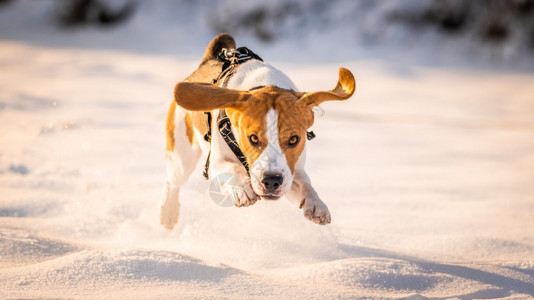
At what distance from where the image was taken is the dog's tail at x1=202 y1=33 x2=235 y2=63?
3660 mm

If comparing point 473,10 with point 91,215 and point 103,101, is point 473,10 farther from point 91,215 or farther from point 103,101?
point 91,215

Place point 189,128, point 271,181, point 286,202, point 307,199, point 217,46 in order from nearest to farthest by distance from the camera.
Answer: point 271,181
point 307,199
point 189,128
point 217,46
point 286,202

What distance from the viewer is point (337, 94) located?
2.69 metres

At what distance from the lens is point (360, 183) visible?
5145 millimetres

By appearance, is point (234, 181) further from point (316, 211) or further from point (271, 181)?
point (316, 211)

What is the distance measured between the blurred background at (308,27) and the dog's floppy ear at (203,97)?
8.43 m

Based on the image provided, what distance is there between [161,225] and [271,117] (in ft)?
5.35

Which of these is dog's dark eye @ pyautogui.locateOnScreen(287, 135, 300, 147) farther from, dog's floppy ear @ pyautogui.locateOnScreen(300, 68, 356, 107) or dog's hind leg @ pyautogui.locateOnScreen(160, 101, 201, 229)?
dog's hind leg @ pyautogui.locateOnScreen(160, 101, 201, 229)

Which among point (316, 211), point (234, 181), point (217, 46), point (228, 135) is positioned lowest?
point (316, 211)

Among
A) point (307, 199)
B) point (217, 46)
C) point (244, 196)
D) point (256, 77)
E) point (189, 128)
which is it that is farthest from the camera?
point (217, 46)

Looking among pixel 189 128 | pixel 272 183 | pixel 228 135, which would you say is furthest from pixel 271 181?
pixel 189 128

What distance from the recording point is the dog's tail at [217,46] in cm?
366

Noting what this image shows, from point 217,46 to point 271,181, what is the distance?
1437 mm

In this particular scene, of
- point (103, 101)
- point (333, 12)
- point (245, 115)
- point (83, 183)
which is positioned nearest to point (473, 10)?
point (333, 12)
